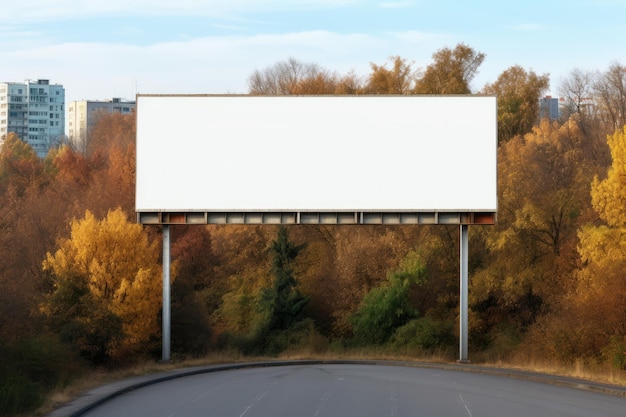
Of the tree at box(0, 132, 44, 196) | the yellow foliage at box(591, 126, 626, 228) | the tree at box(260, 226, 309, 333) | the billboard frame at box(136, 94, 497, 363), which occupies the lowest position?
the tree at box(260, 226, 309, 333)

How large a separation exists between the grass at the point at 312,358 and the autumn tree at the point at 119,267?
19.2 feet

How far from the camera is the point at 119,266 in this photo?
184 ft

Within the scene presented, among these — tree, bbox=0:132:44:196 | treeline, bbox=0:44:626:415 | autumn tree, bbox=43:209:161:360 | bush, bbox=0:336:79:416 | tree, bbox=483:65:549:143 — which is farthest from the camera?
tree, bbox=0:132:44:196

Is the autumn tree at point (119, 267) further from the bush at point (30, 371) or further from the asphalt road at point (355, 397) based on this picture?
the bush at point (30, 371)

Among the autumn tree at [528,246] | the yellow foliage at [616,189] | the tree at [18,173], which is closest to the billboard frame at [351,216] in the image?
the yellow foliage at [616,189]

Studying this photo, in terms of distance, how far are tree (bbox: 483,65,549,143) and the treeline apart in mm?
176

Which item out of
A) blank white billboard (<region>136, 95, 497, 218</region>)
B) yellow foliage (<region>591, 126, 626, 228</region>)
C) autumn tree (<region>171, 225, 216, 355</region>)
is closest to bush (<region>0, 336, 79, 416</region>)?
blank white billboard (<region>136, 95, 497, 218</region>)

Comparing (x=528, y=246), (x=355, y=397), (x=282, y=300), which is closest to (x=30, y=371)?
(x=355, y=397)

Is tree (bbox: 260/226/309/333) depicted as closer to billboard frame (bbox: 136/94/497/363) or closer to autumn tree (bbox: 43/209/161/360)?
autumn tree (bbox: 43/209/161/360)

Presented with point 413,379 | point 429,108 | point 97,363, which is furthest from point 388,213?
point 97,363

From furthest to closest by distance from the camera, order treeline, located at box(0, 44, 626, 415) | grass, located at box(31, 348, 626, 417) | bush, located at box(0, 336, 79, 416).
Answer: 1. treeline, located at box(0, 44, 626, 415)
2. grass, located at box(31, 348, 626, 417)
3. bush, located at box(0, 336, 79, 416)

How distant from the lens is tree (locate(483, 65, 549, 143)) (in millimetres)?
87062

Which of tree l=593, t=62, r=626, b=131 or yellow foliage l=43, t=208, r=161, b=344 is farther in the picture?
tree l=593, t=62, r=626, b=131

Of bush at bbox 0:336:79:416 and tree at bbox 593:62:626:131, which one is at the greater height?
tree at bbox 593:62:626:131
